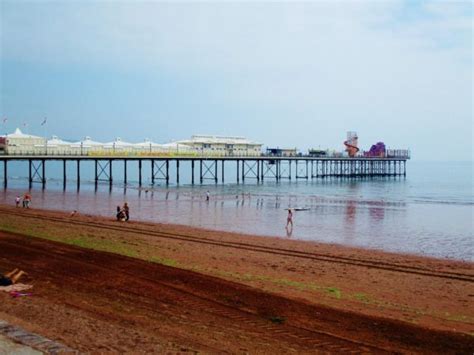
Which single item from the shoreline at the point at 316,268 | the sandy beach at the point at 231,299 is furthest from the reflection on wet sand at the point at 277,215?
the sandy beach at the point at 231,299

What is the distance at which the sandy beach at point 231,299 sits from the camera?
296 inches

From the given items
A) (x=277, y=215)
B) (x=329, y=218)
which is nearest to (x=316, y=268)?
(x=329, y=218)

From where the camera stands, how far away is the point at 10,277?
10328mm

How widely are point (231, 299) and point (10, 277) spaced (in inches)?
160

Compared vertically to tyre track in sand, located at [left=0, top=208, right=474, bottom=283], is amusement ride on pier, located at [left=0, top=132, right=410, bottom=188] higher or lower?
higher

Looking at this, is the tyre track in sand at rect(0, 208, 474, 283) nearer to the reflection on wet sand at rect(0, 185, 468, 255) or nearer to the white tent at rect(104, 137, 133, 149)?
the reflection on wet sand at rect(0, 185, 468, 255)

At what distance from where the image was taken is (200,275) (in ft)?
39.5

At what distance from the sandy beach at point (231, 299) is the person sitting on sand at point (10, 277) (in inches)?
11.3

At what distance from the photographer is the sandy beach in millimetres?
7527

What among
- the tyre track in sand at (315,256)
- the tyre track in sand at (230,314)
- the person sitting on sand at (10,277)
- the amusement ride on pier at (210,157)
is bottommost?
the tyre track in sand at (315,256)

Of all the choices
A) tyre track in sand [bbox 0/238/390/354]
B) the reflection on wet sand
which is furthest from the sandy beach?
the reflection on wet sand

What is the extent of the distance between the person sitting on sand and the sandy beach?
287 mm

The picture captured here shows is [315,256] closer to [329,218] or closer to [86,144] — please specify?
[329,218]

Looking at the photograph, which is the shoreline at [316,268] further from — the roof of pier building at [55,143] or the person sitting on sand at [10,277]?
the roof of pier building at [55,143]
